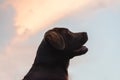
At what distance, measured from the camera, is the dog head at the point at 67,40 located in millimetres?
13109

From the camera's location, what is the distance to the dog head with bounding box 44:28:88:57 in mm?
13109

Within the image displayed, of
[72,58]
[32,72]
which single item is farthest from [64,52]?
[32,72]

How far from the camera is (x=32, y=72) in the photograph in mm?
12688

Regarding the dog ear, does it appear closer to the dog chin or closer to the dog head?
the dog head

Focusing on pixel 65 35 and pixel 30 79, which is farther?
pixel 65 35

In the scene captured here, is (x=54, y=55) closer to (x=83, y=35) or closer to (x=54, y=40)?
(x=54, y=40)

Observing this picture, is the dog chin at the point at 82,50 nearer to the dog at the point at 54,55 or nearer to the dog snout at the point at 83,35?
the dog at the point at 54,55

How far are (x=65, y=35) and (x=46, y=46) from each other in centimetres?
92

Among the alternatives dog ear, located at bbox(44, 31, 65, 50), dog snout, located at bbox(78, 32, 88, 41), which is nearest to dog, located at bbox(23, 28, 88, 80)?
dog ear, located at bbox(44, 31, 65, 50)

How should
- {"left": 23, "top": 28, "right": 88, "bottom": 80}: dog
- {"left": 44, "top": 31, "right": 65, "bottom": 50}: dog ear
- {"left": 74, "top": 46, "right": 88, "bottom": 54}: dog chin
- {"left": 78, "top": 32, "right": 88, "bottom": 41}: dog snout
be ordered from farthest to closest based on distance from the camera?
1. {"left": 78, "top": 32, "right": 88, "bottom": 41}: dog snout
2. {"left": 74, "top": 46, "right": 88, "bottom": 54}: dog chin
3. {"left": 44, "top": 31, "right": 65, "bottom": 50}: dog ear
4. {"left": 23, "top": 28, "right": 88, "bottom": 80}: dog

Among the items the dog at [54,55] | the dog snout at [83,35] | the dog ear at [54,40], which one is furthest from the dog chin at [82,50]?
the dog ear at [54,40]

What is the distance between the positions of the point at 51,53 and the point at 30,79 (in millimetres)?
1080

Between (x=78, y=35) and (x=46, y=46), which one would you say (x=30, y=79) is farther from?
(x=78, y=35)

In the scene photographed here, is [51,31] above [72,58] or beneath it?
above
